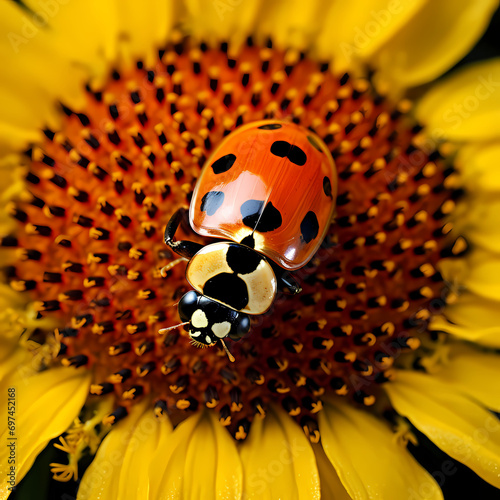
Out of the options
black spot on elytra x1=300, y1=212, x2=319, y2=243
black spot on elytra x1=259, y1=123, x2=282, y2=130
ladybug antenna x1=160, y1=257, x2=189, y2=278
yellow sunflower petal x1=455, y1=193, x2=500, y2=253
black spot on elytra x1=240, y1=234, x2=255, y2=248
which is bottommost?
ladybug antenna x1=160, y1=257, x2=189, y2=278

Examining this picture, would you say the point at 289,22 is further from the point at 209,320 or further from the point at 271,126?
the point at 209,320

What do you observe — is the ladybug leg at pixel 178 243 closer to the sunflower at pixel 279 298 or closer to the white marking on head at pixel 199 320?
the sunflower at pixel 279 298

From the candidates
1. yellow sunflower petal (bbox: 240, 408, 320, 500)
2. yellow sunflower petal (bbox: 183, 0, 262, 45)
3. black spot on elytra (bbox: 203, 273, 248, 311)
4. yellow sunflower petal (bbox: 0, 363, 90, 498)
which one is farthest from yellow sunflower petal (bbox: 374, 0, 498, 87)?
yellow sunflower petal (bbox: 0, 363, 90, 498)

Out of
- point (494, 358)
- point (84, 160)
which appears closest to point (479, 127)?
point (494, 358)

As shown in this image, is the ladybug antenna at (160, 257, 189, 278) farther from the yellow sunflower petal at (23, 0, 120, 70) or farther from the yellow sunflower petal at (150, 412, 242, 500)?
the yellow sunflower petal at (23, 0, 120, 70)

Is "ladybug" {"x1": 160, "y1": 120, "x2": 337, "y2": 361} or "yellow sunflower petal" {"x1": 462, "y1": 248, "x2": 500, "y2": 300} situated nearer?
"ladybug" {"x1": 160, "y1": 120, "x2": 337, "y2": 361}

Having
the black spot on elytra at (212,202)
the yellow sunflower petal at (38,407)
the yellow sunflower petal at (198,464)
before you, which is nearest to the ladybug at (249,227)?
the black spot on elytra at (212,202)
